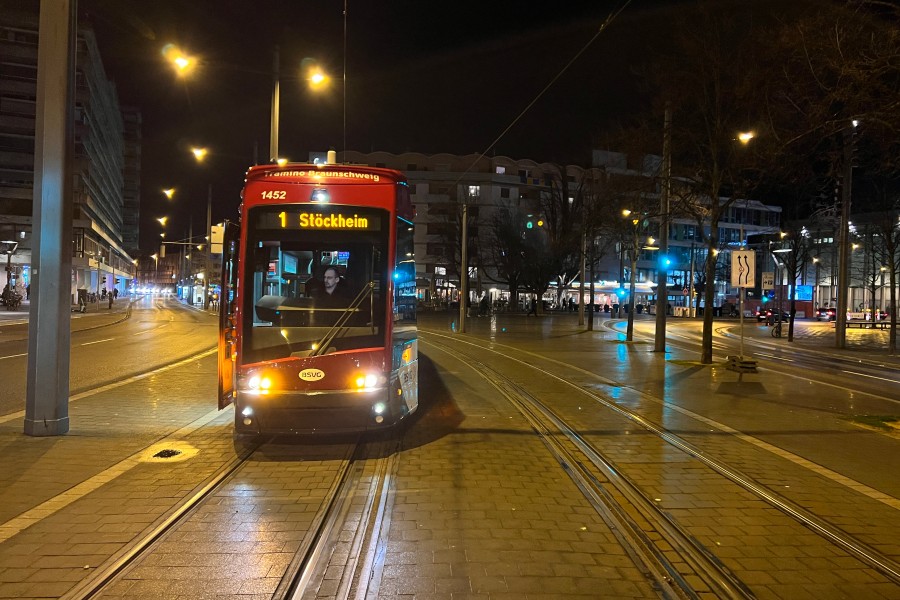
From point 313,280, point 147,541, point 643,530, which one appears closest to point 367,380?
point 313,280

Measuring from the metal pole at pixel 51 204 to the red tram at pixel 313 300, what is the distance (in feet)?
7.17

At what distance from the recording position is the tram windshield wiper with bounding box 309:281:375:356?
7.18 m

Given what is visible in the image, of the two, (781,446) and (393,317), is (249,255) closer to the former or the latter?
(393,317)

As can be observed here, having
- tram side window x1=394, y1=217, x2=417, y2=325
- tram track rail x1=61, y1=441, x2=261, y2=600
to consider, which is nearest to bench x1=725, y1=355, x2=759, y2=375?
tram side window x1=394, y1=217, x2=417, y2=325

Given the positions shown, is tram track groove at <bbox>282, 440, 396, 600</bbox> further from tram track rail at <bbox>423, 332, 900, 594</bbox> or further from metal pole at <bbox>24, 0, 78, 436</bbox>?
metal pole at <bbox>24, 0, 78, 436</bbox>

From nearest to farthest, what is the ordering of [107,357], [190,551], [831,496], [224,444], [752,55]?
[190,551], [831,496], [224,444], [752,55], [107,357]

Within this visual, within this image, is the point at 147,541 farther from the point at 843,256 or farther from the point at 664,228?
the point at 843,256

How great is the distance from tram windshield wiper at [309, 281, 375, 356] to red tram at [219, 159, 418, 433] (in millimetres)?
11

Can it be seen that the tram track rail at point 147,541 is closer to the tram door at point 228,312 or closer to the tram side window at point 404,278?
the tram door at point 228,312

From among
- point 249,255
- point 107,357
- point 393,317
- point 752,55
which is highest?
point 752,55

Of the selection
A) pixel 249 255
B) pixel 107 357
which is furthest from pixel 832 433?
pixel 107 357

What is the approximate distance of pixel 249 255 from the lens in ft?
23.5

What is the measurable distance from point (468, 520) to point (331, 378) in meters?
2.55

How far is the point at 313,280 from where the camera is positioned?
7.51m
